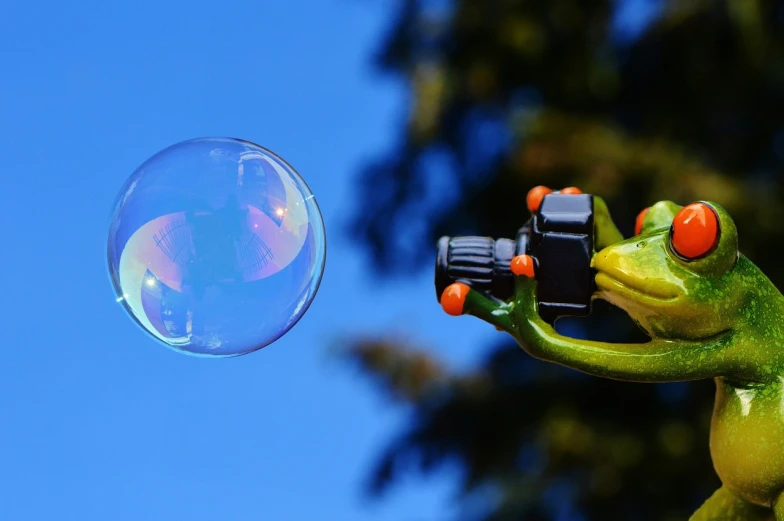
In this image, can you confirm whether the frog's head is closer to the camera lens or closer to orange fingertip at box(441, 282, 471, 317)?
the camera lens

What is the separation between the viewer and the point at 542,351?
9.07ft

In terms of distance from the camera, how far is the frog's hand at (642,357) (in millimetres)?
2723

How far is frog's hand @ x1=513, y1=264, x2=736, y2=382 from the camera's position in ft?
8.93

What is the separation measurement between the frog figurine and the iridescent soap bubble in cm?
59

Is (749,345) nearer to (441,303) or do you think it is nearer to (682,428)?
(441,303)

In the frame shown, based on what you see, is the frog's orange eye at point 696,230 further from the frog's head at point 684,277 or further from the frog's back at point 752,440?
the frog's back at point 752,440

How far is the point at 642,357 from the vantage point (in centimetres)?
273

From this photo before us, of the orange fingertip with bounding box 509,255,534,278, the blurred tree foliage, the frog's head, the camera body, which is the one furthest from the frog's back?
the blurred tree foliage

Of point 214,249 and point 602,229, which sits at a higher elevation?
point 214,249

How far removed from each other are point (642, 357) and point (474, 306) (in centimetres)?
43

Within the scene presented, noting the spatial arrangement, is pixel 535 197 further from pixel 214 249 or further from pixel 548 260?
pixel 214 249

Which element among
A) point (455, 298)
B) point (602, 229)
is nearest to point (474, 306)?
point (455, 298)

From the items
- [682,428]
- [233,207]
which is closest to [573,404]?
[682,428]

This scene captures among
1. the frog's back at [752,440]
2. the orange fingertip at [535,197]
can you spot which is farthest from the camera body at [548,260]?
the frog's back at [752,440]
